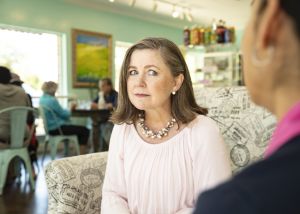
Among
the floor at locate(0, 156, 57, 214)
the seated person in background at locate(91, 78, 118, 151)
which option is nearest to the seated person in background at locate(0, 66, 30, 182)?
the floor at locate(0, 156, 57, 214)

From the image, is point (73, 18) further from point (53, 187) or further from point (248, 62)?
point (248, 62)

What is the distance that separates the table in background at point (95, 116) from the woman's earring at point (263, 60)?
175 inches

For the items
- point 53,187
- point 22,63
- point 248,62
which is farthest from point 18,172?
point 248,62

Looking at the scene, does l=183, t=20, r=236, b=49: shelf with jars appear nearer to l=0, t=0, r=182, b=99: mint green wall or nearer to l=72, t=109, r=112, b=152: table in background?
l=72, t=109, r=112, b=152: table in background

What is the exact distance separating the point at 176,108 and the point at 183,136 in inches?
5.6

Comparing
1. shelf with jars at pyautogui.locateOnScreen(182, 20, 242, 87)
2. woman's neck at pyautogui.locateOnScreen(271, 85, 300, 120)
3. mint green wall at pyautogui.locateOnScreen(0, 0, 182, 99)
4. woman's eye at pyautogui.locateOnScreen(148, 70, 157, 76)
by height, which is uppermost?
mint green wall at pyautogui.locateOnScreen(0, 0, 182, 99)

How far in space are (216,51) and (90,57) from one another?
9.48ft

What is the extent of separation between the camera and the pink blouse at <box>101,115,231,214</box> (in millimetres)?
1195

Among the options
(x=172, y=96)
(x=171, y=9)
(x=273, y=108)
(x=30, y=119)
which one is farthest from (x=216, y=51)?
(x=273, y=108)

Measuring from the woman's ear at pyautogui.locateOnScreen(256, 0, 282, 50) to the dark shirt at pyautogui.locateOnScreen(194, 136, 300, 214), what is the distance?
0.12 metres

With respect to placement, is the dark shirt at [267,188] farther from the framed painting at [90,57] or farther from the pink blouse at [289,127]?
the framed painting at [90,57]

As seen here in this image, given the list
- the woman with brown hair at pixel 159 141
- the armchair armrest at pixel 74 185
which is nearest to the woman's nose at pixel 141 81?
the woman with brown hair at pixel 159 141

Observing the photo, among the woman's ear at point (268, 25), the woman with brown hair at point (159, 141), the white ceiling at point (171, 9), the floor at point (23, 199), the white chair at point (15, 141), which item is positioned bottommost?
the floor at point (23, 199)

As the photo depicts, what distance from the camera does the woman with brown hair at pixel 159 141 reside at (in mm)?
1220
